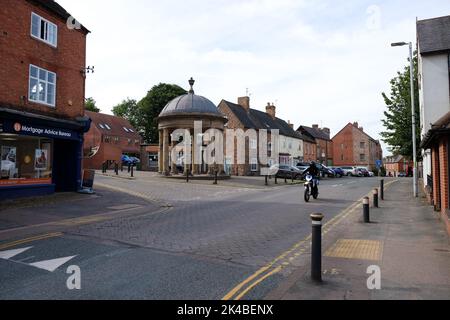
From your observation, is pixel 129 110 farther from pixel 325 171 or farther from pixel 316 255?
pixel 316 255

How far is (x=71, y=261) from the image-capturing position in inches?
246

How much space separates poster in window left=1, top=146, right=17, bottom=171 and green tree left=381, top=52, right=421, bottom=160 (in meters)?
27.7

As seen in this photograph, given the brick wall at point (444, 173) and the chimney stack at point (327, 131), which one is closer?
the brick wall at point (444, 173)

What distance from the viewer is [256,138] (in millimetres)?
44812

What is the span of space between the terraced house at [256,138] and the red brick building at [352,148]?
20000 millimetres

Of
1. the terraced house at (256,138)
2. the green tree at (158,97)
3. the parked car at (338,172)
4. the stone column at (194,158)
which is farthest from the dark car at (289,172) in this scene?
the green tree at (158,97)

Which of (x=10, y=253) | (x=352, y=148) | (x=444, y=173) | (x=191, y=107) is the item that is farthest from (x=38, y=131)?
(x=352, y=148)

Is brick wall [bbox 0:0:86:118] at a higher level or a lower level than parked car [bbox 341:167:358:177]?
higher

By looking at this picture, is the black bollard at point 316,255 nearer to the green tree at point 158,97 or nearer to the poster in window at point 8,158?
the poster in window at point 8,158

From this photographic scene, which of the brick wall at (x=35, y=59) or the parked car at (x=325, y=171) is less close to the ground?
the brick wall at (x=35, y=59)

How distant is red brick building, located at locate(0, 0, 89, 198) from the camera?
14.2 m

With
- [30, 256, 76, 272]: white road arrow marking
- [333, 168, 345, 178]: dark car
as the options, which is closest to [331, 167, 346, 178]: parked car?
[333, 168, 345, 178]: dark car

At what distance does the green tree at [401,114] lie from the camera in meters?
28.3

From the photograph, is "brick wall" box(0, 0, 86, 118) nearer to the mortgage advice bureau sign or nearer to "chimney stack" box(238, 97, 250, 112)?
the mortgage advice bureau sign
